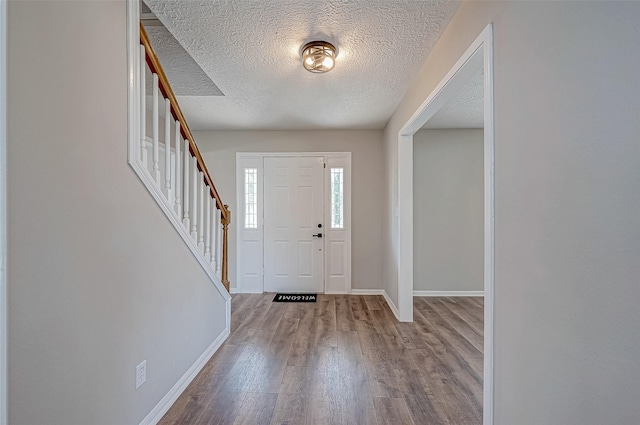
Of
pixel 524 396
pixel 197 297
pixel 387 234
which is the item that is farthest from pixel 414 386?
pixel 387 234

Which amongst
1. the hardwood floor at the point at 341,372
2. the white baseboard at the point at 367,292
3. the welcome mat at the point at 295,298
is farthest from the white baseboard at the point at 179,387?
the white baseboard at the point at 367,292

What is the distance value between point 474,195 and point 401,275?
1.96 m

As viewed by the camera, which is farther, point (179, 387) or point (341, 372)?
point (341, 372)

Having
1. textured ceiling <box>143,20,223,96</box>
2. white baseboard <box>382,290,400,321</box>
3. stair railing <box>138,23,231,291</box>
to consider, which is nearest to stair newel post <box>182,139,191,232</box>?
stair railing <box>138,23,231,291</box>

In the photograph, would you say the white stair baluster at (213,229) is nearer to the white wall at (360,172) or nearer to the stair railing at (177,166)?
the stair railing at (177,166)

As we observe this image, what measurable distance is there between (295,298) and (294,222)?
1130 millimetres

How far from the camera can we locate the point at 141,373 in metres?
1.60

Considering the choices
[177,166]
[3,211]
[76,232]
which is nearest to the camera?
[3,211]

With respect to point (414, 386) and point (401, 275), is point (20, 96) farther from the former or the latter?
point (401, 275)

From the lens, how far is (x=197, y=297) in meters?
2.33

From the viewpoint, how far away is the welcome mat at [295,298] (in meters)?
4.23

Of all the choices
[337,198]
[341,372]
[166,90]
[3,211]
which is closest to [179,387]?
[341,372]

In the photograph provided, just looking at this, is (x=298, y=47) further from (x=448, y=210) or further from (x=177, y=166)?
(x=448, y=210)

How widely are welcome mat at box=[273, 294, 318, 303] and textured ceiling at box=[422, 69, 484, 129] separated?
9.81 ft
